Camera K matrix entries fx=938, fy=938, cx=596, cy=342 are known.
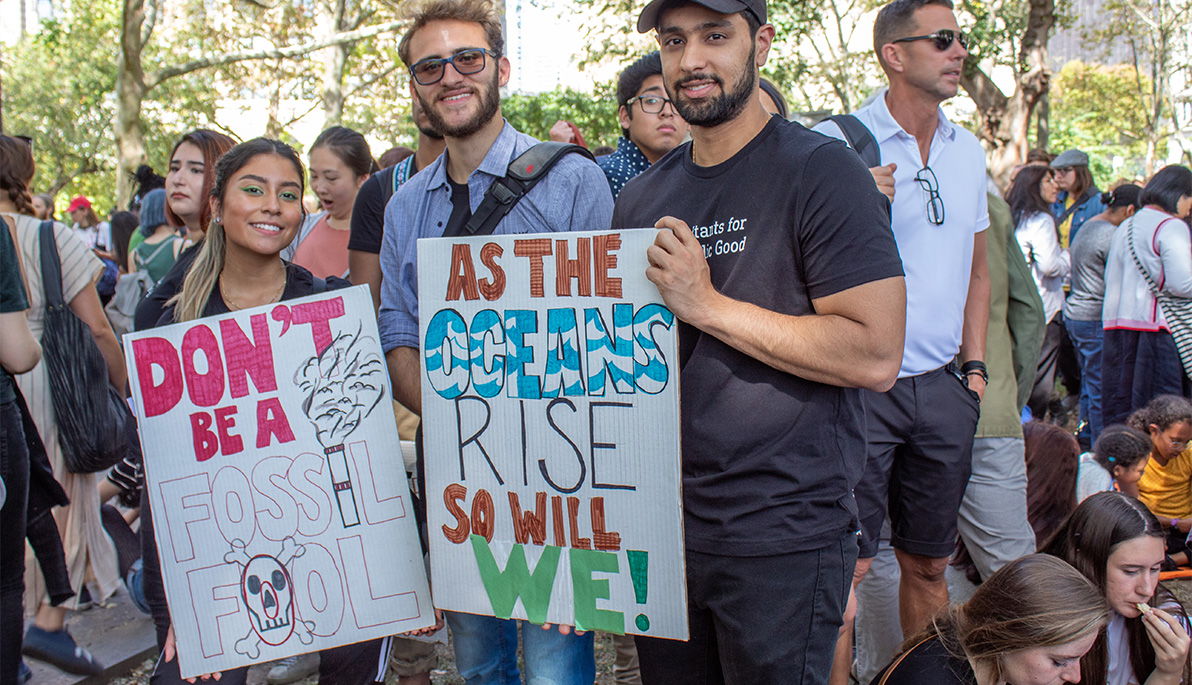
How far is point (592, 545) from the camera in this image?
1935 millimetres

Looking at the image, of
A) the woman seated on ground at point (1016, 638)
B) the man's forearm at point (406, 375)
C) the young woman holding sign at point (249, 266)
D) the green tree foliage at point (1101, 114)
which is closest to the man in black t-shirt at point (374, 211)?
the young woman holding sign at point (249, 266)

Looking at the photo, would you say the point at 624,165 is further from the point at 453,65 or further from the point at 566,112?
the point at 566,112

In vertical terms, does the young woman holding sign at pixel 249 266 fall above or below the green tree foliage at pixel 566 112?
below

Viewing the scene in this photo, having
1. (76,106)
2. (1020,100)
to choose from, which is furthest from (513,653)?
(76,106)

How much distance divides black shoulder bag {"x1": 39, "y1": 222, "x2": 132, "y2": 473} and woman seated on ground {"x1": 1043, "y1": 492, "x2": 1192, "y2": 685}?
356 centimetres

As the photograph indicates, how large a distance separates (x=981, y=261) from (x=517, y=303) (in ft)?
5.66

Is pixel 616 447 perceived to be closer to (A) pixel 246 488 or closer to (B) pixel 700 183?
(B) pixel 700 183

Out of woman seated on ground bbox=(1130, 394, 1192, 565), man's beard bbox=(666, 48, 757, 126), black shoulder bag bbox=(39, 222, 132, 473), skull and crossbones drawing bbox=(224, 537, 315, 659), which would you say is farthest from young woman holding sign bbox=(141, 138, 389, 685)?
woman seated on ground bbox=(1130, 394, 1192, 565)

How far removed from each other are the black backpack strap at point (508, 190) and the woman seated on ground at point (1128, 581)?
79.3 inches

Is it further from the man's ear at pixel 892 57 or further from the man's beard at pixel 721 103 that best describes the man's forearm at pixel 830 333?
the man's ear at pixel 892 57

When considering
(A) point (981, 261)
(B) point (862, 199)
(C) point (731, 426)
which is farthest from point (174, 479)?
(A) point (981, 261)

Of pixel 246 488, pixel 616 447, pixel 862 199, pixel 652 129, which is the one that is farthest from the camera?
pixel 652 129

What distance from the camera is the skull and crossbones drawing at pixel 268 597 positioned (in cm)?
225

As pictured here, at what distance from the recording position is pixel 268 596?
225 cm
